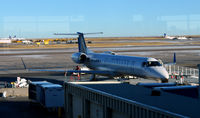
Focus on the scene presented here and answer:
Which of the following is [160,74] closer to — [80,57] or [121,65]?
[121,65]

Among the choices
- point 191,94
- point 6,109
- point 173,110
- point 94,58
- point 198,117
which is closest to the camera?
point 198,117

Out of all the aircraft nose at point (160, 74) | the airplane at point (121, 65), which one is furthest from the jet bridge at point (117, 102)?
the airplane at point (121, 65)

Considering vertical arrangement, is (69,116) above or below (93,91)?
below

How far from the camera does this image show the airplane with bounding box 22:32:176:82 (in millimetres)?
38453

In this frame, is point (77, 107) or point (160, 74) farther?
point (160, 74)

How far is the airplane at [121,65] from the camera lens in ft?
126

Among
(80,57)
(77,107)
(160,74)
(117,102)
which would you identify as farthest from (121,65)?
(117,102)

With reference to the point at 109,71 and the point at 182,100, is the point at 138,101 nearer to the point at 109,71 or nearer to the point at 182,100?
the point at 182,100

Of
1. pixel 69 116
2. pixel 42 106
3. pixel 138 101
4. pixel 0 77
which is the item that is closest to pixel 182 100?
pixel 138 101

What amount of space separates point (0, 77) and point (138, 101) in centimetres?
3890

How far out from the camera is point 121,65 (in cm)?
4369

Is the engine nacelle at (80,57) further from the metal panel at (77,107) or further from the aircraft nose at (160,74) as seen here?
the metal panel at (77,107)

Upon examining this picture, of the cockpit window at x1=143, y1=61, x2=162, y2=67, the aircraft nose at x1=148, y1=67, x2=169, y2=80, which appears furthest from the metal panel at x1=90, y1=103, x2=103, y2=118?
the cockpit window at x1=143, y1=61, x2=162, y2=67

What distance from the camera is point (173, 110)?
17.2 metres
